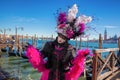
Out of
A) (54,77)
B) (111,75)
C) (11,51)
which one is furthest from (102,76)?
(11,51)

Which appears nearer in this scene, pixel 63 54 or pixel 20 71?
pixel 63 54

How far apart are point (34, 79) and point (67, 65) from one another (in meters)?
11.5

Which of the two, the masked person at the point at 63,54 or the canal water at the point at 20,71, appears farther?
the canal water at the point at 20,71

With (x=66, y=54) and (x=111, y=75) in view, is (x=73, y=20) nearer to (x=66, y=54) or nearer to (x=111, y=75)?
(x=66, y=54)

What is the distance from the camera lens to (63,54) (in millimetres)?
3000

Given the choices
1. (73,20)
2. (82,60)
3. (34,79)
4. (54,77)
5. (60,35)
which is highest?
(73,20)

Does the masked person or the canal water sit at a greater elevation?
the masked person

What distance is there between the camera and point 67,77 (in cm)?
302

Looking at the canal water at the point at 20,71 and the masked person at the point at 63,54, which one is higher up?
the masked person at the point at 63,54

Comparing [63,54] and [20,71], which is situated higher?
[63,54]

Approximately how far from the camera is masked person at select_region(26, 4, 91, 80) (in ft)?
9.76

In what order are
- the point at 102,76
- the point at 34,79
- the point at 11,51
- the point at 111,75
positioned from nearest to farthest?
the point at 102,76 < the point at 111,75 < the point at 34,79 < the point at 11,51

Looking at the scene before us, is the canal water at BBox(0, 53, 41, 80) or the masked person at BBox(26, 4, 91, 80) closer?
the masked person at BBox(26, 4, 91, 80)

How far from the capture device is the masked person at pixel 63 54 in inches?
117
